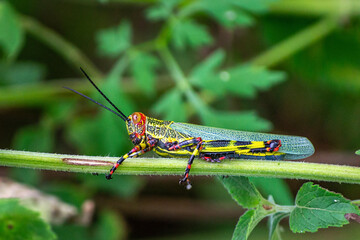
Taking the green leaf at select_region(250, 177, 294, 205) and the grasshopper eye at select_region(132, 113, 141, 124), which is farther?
the green leaf at select_region(250, 177, 294, 205)

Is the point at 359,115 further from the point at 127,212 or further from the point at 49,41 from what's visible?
the point at 49,41

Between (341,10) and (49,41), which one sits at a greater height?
(49,41)

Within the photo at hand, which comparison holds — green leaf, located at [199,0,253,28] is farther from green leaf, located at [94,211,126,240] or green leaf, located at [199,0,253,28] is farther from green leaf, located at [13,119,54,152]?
green leaf, located at [94,211,126,240]

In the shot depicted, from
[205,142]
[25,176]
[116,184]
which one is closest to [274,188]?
[205,142]

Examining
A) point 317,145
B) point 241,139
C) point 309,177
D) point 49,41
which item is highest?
point 49,41

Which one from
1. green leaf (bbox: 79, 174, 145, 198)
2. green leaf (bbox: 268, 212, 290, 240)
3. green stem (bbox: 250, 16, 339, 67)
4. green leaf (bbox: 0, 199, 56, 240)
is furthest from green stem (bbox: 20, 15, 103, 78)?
green leaf (bbox: 268, 212, 290, 240)

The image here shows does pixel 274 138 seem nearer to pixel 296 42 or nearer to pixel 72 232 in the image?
pixel 72 232

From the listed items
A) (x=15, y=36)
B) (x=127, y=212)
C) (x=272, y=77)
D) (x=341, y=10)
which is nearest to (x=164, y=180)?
(x=127, y=212)
